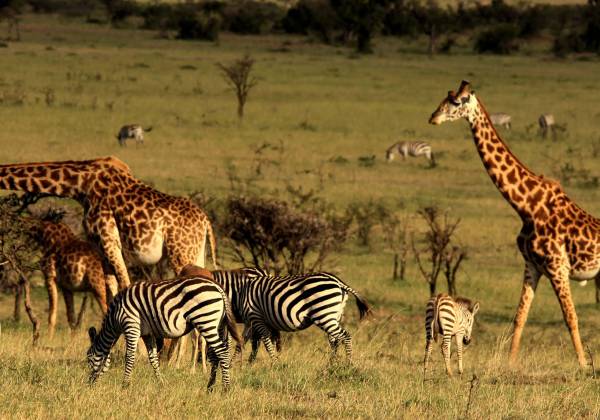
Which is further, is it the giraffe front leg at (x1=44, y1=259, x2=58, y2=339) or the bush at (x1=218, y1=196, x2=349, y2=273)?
the bush at (x1=218, y1=196, x2=349, y2=273)

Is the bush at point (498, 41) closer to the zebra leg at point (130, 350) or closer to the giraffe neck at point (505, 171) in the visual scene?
the giraffe neck at point (505, 171)

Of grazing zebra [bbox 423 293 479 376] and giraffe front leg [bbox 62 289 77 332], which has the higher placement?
grazing zebra [bbox 423 293 479 376]

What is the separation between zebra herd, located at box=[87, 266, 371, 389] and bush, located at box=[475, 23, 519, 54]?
76930 mm

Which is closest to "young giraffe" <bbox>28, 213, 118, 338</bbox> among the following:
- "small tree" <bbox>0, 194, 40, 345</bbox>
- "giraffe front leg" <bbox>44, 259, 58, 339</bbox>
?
"giraffe front leg" <bbox>44, 259, 58, 339</bbox>

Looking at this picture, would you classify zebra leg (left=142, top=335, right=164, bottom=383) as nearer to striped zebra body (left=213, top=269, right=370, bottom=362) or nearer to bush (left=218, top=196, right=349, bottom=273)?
striped zebra body (left=213, top=269, right=370, bottom=362)

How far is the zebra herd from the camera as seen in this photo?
9.66 m

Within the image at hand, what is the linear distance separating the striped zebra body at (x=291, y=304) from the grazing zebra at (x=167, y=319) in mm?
1269

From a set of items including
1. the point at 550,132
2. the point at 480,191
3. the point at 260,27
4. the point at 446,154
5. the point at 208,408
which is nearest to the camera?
the point at 208,408

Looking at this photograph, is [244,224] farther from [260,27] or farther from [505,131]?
[260,27]

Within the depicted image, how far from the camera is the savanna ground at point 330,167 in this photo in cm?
962

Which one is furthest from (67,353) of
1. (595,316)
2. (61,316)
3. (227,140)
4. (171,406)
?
(227,140)

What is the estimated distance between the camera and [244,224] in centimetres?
1930

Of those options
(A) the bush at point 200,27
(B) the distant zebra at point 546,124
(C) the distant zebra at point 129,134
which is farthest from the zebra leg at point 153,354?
(A) the bush at point 200,27

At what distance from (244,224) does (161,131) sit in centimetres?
2285
